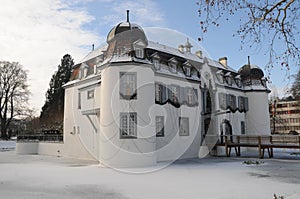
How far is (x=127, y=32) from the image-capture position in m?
16.7

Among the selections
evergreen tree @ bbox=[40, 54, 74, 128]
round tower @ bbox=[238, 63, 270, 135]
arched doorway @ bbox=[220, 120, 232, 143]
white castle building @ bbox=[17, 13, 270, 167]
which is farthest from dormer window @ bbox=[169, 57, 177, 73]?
evergreen tree @ bbox=[40, 54, 74, 128]

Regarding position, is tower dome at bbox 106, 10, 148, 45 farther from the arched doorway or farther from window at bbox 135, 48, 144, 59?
the arched doorway

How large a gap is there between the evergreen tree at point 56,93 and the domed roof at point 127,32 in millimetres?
22293

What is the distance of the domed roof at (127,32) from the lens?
16625mm

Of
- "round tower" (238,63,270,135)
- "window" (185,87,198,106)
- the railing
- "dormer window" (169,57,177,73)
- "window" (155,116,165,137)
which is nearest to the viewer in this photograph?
"window" (155,116,165,137)

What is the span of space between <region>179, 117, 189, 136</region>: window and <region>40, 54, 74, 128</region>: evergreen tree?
21.5m

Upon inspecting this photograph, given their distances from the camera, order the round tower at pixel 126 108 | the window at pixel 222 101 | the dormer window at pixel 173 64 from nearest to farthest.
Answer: the round tower at pixel 126 108 < the dormer window at pixel 173 64 < the window at pixel 222 101


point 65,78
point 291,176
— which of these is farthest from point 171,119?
point 65,78

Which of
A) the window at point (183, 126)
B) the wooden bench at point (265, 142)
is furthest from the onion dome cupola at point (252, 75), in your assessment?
the window at point (183, 126)

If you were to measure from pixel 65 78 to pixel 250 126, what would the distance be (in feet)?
87.9

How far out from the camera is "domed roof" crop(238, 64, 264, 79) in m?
27.8

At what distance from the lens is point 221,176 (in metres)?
11.8

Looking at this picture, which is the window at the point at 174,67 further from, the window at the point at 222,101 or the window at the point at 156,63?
the window at the point at 222,101

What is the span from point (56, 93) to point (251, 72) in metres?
26.5
